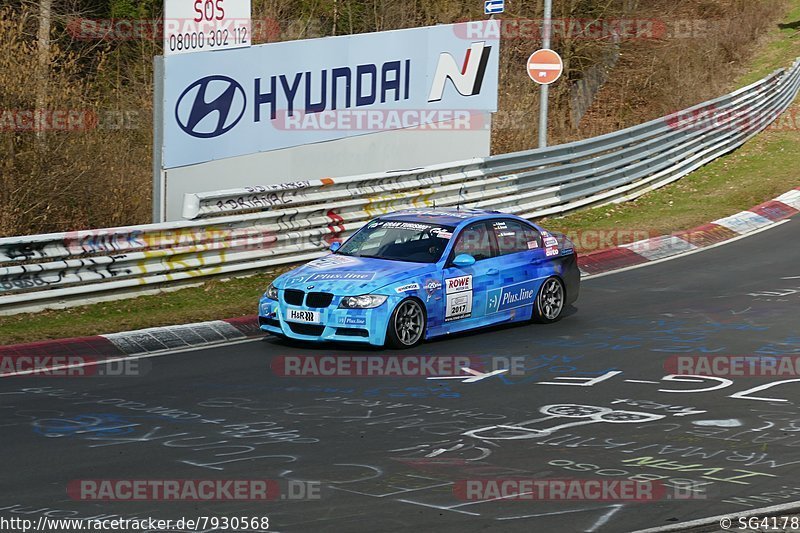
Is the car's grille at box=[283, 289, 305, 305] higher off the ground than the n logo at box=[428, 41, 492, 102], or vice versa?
A: the n logo at box=[428, 41, 492, 102]

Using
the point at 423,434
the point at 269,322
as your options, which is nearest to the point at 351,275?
the point at 269,322

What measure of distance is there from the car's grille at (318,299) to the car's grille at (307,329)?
0.23 metres

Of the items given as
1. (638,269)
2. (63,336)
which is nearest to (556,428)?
(63,336)

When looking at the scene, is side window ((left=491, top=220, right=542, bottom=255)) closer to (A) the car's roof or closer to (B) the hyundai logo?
(A) the car's roof

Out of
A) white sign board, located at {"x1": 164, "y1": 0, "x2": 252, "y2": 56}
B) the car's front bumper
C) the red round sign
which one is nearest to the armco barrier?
the red round sign

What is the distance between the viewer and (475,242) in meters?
13.6

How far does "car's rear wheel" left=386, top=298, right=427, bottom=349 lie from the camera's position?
40.0 ft

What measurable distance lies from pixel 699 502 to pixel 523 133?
19898 mm

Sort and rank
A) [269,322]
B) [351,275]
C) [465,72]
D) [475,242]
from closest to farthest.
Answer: [351,275], [269,322], [475,242], [465,72]

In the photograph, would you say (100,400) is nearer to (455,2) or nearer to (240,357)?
(240,357)

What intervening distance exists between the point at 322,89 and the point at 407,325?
6.90 m

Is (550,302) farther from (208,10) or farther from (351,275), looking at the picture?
(208,10)

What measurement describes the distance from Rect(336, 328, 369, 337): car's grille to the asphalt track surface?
249mm

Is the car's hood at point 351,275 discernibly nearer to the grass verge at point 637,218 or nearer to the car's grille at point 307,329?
the car's grille at point 307,329
